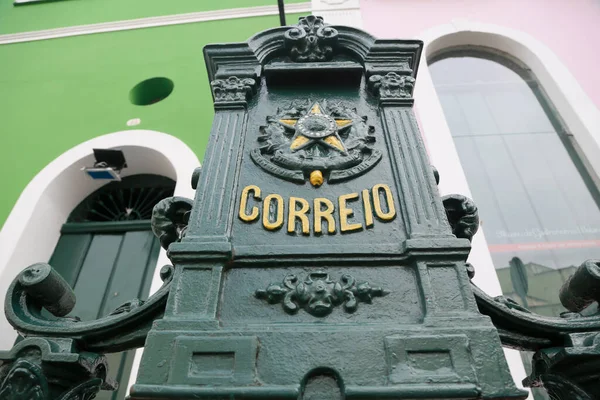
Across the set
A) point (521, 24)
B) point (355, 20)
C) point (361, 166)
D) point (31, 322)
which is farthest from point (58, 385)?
point (521, 24)

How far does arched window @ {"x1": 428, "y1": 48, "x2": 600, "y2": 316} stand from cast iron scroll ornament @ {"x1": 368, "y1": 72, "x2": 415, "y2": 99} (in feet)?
7.04

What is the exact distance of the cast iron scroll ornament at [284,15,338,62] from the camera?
3119 millimetres

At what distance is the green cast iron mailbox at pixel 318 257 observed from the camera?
1.73 meters

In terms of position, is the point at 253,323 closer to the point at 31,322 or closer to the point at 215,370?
the point at 215,370

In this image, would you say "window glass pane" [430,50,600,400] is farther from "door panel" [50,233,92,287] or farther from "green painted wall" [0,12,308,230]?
"door panel" [50,233,92,287]

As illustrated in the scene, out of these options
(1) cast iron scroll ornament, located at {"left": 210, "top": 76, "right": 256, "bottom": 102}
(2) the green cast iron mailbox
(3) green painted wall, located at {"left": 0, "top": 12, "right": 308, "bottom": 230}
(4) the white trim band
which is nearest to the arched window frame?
(4) the white trim band

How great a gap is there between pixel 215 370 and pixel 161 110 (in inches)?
176

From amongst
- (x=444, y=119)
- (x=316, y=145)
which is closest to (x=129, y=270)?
(x=316, y=145)

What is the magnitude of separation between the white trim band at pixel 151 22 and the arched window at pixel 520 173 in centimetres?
253

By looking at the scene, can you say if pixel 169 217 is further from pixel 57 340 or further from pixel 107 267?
pixel 107 267

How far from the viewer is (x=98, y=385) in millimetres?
2242

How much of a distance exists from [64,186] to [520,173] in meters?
5.07

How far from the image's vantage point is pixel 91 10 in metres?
7.41

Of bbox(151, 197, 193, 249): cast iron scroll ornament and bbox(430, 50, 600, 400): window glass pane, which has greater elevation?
bbox(430, 50, 600, 400): window glass pane
